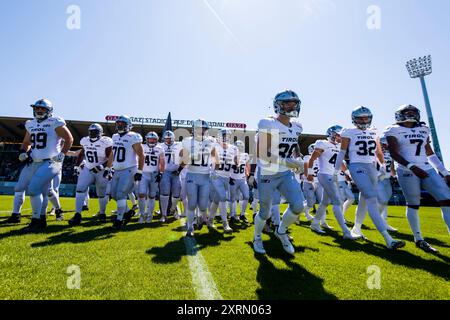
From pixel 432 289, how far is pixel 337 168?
312cm

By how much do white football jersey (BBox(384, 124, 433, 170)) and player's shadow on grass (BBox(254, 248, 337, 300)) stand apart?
3.30 metres

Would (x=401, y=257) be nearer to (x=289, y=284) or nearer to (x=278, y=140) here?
(x=289, y=284)

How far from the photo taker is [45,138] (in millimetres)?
6000

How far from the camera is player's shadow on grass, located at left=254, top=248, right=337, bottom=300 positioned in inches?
109

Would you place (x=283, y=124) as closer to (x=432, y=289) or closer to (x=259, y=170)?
(x=259, y=170)

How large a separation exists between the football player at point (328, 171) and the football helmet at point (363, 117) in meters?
1.33

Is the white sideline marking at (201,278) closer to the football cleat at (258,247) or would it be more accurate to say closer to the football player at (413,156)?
the football cleat at (258,247)

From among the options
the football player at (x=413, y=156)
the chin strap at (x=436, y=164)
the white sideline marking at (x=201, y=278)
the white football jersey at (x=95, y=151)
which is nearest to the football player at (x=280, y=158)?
the white sideline marking at (x=201, y=278)

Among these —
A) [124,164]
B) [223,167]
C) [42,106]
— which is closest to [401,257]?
[223,167]

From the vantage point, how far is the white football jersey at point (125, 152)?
688 centimetres

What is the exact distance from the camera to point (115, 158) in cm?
692

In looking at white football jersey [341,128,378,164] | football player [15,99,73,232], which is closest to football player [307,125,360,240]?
white football jersey [341,128,378,164]

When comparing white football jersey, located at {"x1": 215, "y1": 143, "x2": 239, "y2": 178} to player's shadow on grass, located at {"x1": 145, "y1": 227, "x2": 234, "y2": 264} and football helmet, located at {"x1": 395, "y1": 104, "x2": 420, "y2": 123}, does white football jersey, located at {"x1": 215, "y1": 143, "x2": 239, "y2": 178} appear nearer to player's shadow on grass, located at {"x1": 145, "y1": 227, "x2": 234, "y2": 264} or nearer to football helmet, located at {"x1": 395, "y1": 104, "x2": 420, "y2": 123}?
player's shadow on grass, located at {"x1": 145, "y1": 227, "x2": 234, "y2": 264}

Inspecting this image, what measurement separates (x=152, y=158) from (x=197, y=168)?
3.36 meters
